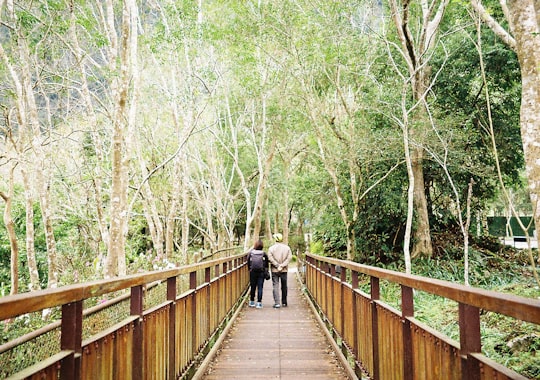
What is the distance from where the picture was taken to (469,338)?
6.31 ft

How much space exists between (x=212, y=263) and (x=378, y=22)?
13.0 metres

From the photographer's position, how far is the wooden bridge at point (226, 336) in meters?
1.87

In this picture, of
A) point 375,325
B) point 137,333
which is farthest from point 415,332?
point 137,333

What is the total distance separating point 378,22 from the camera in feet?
50.8

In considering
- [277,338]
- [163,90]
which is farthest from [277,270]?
[163,90]

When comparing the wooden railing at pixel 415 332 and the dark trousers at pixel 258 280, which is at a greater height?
the wooden railing at pixel 415 332

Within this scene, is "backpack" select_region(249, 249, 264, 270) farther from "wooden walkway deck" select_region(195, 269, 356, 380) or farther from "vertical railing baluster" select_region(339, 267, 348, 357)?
"vertical railing baluster" select_region(339, 267, 348, 357)

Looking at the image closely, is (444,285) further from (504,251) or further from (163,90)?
(504,251)

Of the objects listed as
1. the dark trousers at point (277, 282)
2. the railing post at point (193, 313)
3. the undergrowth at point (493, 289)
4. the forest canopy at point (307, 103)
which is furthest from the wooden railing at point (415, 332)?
the forest canopy at point (307, 103)

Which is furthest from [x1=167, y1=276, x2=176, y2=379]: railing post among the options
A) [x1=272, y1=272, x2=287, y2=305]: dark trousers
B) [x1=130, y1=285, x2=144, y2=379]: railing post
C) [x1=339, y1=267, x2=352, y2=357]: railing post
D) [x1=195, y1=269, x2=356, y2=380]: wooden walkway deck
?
[x1=272, y1=272, x2=287, y2=305]: dark trousers

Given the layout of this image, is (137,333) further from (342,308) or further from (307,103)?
(307,103)

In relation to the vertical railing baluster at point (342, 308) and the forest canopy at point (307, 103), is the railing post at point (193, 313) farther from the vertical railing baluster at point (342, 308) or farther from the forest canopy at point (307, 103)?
the forest canopy at point (307, 103)

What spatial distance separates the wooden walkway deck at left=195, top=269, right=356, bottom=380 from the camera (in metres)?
4.79

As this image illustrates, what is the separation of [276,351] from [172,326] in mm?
2550
